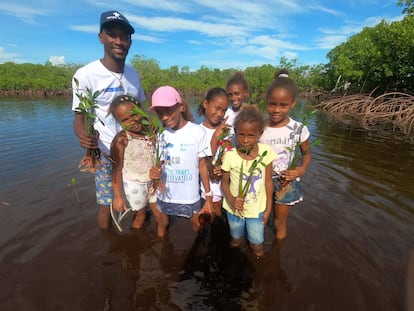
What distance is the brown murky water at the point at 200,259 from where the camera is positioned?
8.16 feet

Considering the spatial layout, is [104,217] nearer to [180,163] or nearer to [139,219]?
[139,219]

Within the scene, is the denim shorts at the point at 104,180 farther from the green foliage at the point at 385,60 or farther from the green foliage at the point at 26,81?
→ the green foliage at the point at 26,81

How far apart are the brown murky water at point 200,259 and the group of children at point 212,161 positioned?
0.44 metres

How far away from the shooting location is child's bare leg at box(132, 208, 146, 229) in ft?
11.1

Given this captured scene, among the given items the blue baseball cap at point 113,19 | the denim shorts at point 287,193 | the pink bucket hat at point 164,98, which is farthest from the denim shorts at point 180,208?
the blue baseball cap at point 113,19

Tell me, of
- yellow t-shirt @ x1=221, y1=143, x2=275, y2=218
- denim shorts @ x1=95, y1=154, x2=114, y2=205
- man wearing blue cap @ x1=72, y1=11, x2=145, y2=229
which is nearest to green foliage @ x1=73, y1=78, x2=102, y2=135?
man wearing blue cap @ x1=72, y1=11, x2=145, y2=229

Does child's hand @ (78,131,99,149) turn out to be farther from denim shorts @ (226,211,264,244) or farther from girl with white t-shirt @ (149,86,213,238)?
denim shorts @ (226,211,264,244)

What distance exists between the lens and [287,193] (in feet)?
9.32

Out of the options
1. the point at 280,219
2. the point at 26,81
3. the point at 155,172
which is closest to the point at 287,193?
the point at 280,219

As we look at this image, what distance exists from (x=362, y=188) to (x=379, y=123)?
1224 centimetres

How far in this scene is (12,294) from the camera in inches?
98.4

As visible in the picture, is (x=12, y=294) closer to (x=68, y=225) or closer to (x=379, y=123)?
(x=68, y=225)

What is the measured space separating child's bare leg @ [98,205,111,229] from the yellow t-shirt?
6.03 feet

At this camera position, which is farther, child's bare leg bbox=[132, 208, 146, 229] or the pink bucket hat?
child's bare leg bbox=[132, 208, 146, 229]
